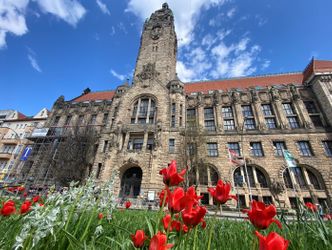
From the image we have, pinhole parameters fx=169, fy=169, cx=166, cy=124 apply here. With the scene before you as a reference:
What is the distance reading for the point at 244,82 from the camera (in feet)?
106

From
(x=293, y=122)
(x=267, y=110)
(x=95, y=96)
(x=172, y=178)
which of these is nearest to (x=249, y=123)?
(x=267, y=110)

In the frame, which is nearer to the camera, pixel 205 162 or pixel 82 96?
pixel 205 162

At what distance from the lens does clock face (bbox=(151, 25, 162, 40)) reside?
3299cm

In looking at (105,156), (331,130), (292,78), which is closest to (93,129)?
(105,156)

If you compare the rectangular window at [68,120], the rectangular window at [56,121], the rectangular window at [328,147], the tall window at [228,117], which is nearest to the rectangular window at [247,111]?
the tall window at [228,117]

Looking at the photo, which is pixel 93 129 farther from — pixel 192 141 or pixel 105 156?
pixel 192 141

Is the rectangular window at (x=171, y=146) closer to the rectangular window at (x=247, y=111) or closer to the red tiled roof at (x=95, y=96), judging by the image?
the rectangular window at (x=247, y=111)

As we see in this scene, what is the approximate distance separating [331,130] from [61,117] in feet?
132

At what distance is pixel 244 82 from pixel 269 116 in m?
11.2

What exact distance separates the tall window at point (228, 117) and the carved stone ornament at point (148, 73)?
40.3ft

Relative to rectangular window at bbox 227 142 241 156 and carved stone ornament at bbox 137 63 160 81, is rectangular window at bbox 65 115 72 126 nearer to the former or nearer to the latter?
carved stone ornament at bbox 137 63 160 81

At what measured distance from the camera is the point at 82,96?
3984cm

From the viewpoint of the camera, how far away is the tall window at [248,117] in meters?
23.6

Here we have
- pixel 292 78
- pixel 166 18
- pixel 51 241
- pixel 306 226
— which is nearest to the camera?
pixel 51 241
